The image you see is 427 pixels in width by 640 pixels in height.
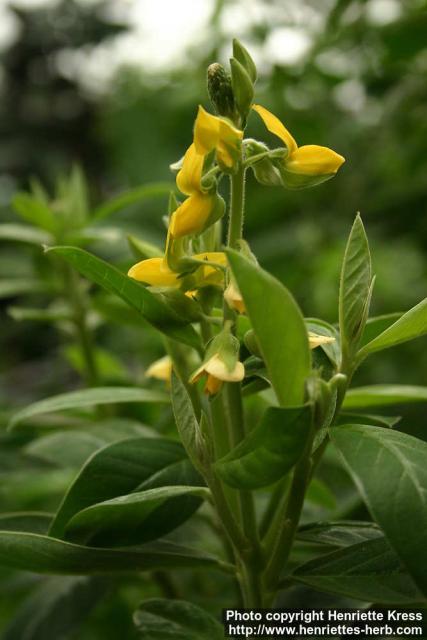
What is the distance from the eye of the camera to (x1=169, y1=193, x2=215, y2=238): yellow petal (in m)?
0.44

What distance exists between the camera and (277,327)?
0.39 metres

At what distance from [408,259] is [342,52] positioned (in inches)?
17.9

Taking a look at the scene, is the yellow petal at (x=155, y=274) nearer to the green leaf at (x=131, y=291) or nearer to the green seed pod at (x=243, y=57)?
the green leaf at (x=131, y=291)

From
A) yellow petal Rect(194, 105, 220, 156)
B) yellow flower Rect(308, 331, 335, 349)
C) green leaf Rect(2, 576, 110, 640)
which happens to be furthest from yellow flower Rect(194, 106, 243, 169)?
green leaf Rect(2, 576, 110, 640)

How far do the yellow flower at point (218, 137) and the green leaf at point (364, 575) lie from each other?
24 cm

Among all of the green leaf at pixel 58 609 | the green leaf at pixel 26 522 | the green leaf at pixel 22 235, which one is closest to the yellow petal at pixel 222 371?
the green leaf at pixel 26 522

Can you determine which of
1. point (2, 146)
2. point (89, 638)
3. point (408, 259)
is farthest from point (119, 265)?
point (2, 146)

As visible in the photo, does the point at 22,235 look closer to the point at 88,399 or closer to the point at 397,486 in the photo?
the point at 88,399

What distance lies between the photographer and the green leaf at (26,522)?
0.58m

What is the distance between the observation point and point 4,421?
34.7 inches

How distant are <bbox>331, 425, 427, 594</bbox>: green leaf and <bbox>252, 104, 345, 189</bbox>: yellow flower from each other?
157 millimetres

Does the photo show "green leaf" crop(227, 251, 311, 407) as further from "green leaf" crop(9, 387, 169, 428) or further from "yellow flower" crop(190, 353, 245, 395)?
"green leaf" crop(9, 387, 169, 428)

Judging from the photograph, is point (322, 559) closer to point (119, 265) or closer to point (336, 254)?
point (119, 265)

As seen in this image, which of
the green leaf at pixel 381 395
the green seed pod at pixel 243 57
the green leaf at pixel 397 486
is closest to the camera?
the green leaf at pixel 397 486
